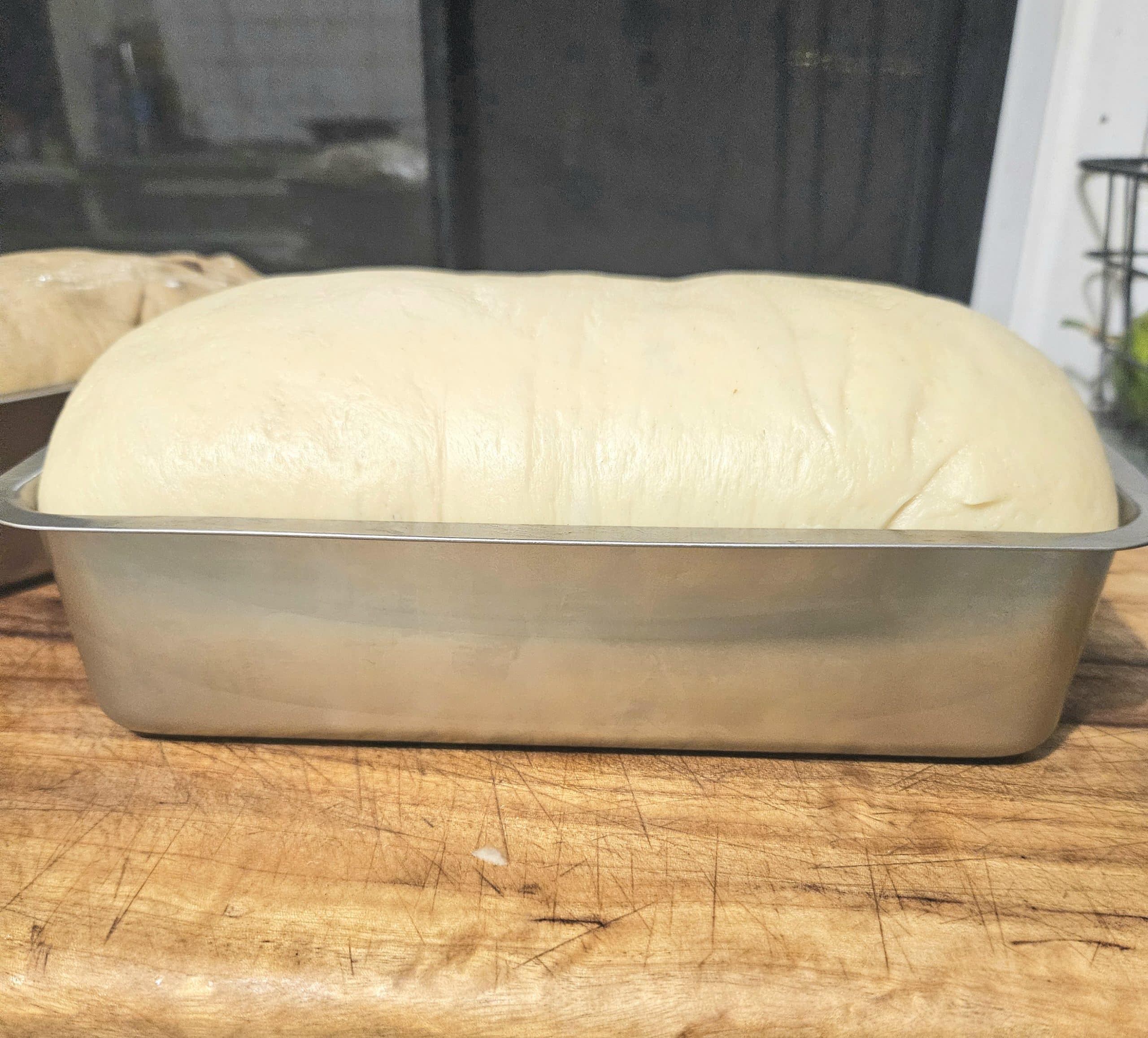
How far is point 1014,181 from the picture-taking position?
1.22 meters

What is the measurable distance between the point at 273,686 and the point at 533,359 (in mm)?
309

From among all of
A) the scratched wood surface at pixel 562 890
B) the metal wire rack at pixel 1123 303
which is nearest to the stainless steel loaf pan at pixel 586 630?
the scratched wood surface at pixel 562 890

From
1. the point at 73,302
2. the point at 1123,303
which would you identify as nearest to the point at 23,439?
the point at 73,302

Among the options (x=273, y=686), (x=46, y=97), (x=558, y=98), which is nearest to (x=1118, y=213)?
(x=558, y=98)

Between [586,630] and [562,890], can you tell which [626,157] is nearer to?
[586,630]

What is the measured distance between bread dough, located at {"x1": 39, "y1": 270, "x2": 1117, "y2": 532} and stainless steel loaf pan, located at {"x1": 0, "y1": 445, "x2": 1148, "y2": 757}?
0.14 feet

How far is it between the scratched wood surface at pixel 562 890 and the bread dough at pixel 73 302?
1.26ft

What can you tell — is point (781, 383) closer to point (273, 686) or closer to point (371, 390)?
point (371, 390)

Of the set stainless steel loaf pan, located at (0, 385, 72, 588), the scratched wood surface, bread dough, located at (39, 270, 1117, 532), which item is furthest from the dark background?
the scratched wood surface

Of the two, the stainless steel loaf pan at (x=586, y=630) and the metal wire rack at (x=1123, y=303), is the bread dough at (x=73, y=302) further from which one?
the metal wire rack at (x=1123, y=303)

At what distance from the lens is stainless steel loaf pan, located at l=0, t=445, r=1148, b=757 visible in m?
0.52

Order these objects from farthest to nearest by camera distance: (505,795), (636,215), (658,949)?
(636,215) → (505,795) → (658,949)

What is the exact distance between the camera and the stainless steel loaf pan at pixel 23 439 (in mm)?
799

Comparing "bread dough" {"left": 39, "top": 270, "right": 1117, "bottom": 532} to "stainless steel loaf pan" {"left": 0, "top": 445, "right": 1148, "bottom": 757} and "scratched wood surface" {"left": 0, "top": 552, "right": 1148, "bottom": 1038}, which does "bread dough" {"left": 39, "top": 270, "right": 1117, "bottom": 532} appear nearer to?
"stainless steel loaf pan" {"left": 0, "top": 445, "right": 1148, "bottom": 757}
